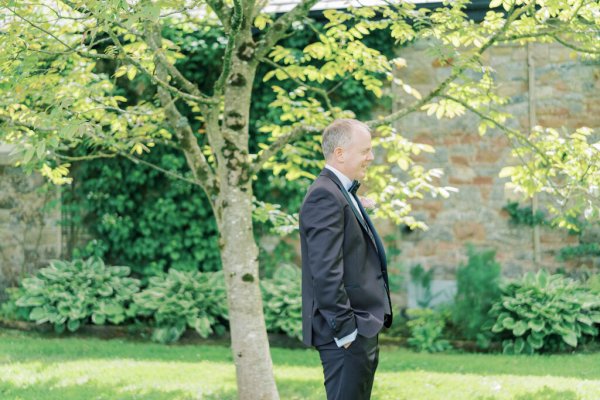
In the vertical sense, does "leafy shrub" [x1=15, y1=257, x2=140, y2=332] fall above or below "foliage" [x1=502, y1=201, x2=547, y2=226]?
below

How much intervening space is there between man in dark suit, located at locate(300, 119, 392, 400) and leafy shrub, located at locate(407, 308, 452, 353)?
5.14 metres

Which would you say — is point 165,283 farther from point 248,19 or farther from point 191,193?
point 248,19

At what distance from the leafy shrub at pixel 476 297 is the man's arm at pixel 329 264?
544cm

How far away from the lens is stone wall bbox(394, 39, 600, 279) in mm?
9398

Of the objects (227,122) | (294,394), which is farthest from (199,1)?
(294,394)

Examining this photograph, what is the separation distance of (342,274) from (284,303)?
561 centimetres

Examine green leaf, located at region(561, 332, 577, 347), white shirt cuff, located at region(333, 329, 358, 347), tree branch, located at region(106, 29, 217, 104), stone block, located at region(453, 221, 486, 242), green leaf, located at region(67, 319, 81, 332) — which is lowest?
green leaf, located at region(67, 319, 81, 332)

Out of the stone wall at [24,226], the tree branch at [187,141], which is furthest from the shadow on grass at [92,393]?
the stone wall at [24,226]

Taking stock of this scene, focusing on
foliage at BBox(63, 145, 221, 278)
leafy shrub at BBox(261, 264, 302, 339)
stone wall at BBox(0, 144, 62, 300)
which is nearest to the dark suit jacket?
leafy shrub at BBox(261, 264, 302, 339)

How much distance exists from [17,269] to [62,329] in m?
1.64

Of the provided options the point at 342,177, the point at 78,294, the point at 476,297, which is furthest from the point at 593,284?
the point at 342,177

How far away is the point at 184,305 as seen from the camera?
29.7 feet

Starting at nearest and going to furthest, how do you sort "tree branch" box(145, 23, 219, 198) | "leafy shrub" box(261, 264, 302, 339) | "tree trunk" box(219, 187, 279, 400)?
"tree trunk" box(219, 187, 279, 400) < "tree branch" box(145, 23, 219, 198) < "leafy shrub" box(261, 264, 302, 339)

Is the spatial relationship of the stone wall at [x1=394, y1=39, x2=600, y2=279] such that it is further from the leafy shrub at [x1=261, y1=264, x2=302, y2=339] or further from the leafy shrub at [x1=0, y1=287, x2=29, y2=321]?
the leafy shrub at [x1=0, y1=287, x2=29, y2=321]
